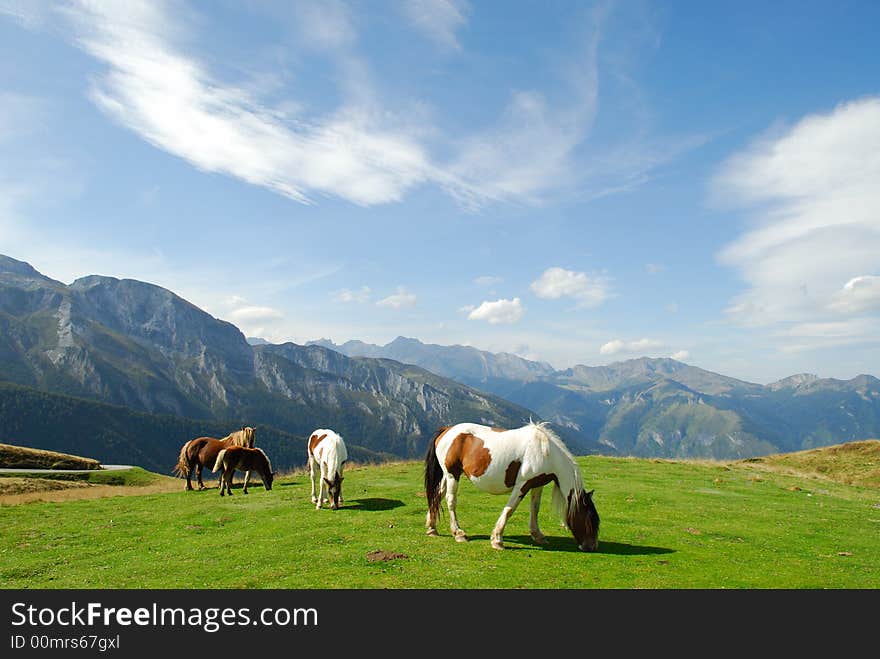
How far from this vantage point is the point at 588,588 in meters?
10.5

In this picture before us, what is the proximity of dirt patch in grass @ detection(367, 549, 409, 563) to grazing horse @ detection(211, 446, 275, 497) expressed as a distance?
14585 millimetres

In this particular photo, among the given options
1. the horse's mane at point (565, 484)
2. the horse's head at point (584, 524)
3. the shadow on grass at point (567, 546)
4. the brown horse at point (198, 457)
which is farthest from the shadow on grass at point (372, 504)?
the brown horse at point (198, 457)

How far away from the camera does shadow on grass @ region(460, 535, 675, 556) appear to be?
1381 cm

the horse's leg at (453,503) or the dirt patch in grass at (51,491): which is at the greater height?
the horse's leg at (453,503)

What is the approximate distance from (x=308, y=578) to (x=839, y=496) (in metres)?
30.4

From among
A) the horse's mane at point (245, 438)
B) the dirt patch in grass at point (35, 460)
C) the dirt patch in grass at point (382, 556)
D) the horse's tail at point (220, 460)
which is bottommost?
the dirt patch in grass at point (35, 460)

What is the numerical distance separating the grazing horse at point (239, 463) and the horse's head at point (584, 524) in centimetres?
1719

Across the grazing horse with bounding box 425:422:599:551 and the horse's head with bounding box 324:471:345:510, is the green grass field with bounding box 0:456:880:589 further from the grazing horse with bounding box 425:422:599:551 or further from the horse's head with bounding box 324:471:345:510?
the grazing horse with bounding box 425:422:599:551

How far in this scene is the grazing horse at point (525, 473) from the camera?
45.5 feet

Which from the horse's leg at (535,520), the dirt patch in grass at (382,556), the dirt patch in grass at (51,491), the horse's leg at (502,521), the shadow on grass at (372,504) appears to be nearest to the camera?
the dirt patch in grass at (382,556)

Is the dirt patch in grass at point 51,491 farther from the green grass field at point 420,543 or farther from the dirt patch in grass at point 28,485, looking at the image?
the green grass field at point 420,543

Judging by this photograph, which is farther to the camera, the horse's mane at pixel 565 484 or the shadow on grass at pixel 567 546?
the horse's mane at pixel 565 484

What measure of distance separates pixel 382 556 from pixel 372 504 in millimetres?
9727
